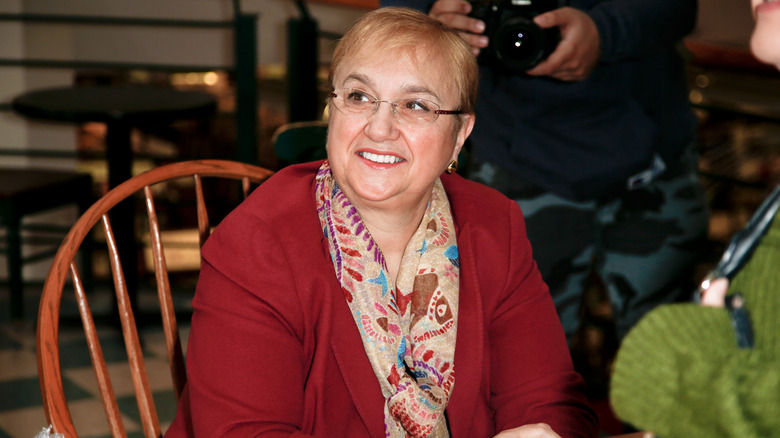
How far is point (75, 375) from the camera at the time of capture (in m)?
3.15

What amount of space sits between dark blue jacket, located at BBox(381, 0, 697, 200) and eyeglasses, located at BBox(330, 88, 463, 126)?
0.42 m

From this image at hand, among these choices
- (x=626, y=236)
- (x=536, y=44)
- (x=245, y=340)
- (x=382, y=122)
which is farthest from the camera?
(x=626, y=236)

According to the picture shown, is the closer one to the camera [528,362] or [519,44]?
[528,362]

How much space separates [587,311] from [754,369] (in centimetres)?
273

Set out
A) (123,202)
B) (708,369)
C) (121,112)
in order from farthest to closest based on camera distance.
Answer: (123,202), (121,112), (708,369)

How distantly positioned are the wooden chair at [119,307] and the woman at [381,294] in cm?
11

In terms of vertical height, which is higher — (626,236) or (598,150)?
(598,150)

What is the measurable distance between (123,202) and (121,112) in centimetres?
39

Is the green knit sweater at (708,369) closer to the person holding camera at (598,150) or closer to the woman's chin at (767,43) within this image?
the woman's chin at (767,43)

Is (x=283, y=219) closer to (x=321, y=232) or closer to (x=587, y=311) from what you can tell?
(x=321, y=232)

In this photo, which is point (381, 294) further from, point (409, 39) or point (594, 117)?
point (594, 117)

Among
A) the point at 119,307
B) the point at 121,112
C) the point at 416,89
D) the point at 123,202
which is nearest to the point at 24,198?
the point at 123,202

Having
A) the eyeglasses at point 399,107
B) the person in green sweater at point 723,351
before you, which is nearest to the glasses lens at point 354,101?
the eyeglasses at point 399,107

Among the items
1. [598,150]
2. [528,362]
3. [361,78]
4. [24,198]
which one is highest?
[361,78]
